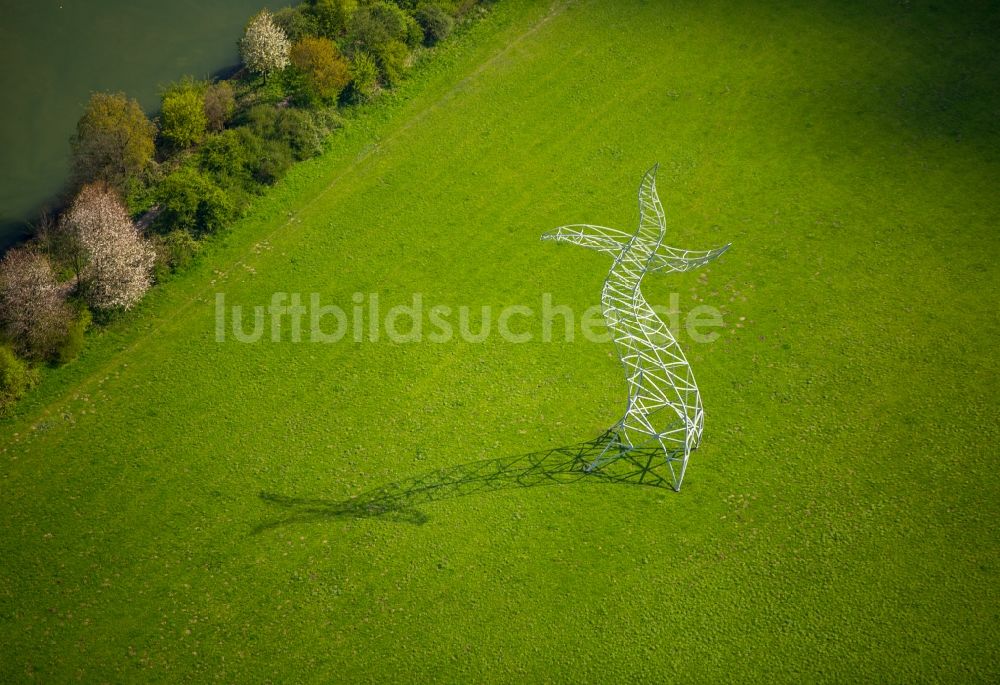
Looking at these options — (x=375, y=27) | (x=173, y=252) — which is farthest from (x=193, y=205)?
(x=375, y=27)

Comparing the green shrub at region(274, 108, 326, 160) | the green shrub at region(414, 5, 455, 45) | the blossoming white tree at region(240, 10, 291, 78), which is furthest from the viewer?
the green shrub at region(414, 5, 455, 45)

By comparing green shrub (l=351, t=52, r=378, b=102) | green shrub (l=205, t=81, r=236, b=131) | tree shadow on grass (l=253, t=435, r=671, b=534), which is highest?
green shrub (l=205, t=81, r=236, b=131)

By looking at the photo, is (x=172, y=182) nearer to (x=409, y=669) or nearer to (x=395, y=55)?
(x=395, y=55)

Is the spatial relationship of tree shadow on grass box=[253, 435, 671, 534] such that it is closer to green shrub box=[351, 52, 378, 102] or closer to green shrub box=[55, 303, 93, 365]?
green shrub box=[55, 303, 93, 365]

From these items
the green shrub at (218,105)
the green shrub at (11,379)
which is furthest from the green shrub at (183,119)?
the green shrub at (11,379)

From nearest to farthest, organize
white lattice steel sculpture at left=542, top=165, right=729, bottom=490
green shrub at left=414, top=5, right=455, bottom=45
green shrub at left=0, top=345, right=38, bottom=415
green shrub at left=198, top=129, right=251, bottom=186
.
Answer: white lattice steel sculpture at left=542, top=165, right=729, bottom=490 < green shrub at left=0, top=345, right=38, bottom=415 < green shrub at left=198, top=129, right=251, bottom=186 < green shrub at left=414, top=5, right=455, bottom=45

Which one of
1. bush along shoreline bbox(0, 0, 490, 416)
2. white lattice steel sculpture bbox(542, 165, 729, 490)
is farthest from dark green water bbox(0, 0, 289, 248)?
white lattice steel sculpture bbox(542, 165, 729, 490)

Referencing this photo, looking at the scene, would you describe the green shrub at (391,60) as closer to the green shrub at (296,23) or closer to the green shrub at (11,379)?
the green shrub at (296,23)

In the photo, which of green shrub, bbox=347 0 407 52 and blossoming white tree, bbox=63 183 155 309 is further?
green shrub, bbox=347 0 407 52
